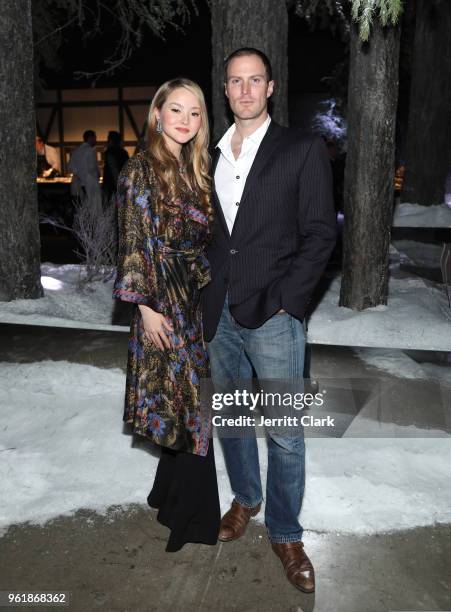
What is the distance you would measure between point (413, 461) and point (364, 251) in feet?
11.3

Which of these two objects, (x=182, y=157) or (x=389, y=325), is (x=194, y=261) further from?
(x=389, y=325)

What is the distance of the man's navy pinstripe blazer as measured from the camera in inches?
113

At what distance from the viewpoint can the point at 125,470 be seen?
382cm

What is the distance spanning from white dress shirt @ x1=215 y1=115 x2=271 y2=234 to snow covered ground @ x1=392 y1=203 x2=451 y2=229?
1034cm

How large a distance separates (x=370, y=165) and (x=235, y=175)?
4.00 m

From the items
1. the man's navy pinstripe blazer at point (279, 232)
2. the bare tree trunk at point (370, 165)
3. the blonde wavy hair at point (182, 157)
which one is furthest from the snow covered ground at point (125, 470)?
the bare tree trunk at point (370, 165)

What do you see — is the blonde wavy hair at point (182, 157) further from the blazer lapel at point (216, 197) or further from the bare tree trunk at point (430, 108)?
the bare tree trunk at point (430, 108)

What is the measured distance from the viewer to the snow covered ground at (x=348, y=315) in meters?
6.36

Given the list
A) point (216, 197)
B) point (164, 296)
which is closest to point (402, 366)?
point (216, 197)

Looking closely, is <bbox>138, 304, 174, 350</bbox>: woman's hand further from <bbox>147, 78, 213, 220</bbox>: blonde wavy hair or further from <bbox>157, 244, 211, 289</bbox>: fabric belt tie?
<bbox>147, 78, 213, 220</bbox>: blonde wavy hair

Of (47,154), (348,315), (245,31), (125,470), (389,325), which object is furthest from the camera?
(47,154)

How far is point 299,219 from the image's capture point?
296cm

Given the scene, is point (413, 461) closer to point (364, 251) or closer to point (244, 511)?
point (244, 511)

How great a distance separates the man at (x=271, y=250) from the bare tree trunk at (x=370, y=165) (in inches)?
154
